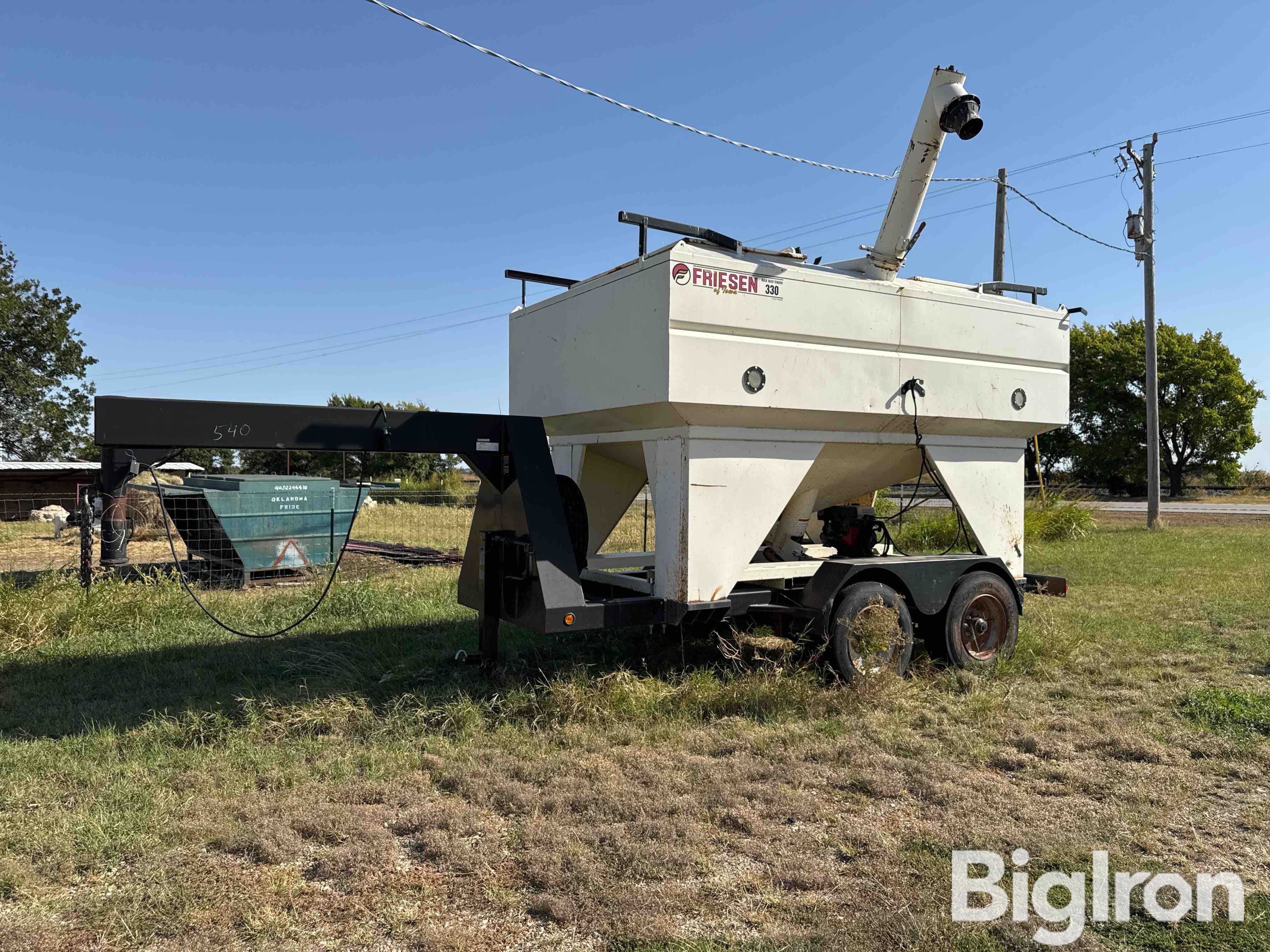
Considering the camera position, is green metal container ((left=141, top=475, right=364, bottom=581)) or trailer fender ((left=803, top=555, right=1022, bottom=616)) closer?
trailer fender ((left=803, top=555, right=1022, bottom=616))

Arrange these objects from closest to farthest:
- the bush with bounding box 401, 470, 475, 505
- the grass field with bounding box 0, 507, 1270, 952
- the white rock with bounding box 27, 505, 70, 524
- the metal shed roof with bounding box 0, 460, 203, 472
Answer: the grass field with bounding box 0, 507, 1270, 952, the bush with bounding box 401, 470, 475, 505, the white rock with bounding box 27, 505, 70, 524, the metal shed roof with bounding box 0, 460, 203, 472

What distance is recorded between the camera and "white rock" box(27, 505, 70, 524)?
20344 mm

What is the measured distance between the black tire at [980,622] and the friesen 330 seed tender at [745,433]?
22 millimetres

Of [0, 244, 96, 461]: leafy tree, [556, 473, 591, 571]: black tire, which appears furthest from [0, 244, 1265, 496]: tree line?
[556, 473, 591, 571]: black tire

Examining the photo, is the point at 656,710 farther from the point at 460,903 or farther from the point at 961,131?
the point at 961,131

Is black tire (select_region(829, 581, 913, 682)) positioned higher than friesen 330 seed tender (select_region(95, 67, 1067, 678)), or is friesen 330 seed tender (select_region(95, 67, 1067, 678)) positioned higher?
friesen 330 seed tender (select_region(95, 67, 1067, 678))

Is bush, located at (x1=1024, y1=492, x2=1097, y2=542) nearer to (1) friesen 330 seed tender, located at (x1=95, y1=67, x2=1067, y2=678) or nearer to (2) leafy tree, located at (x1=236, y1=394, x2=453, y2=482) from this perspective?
(1) friesen 330 seed tender, located at (x1=95, y1=67, x2=1067, y2=678)

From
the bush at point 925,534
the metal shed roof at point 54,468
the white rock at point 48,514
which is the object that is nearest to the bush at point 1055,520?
the bush at point 925,534

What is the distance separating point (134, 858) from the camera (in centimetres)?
340

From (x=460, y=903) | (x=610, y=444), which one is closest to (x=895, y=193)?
(x=610, y=444)

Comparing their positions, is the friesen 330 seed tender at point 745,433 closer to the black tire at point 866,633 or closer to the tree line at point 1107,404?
the black tire at point 866,633

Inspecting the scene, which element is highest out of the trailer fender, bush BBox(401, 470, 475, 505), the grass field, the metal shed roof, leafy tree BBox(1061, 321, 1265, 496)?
leafy tree BBox(1061, 321, 1265, 496)

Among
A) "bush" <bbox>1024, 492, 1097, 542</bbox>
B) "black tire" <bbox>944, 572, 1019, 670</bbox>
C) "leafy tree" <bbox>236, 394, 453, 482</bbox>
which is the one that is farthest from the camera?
"leafy tree" <bbox>236, 394, 453, 482</bbox>

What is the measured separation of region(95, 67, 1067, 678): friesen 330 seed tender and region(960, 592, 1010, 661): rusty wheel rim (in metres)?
0.02
